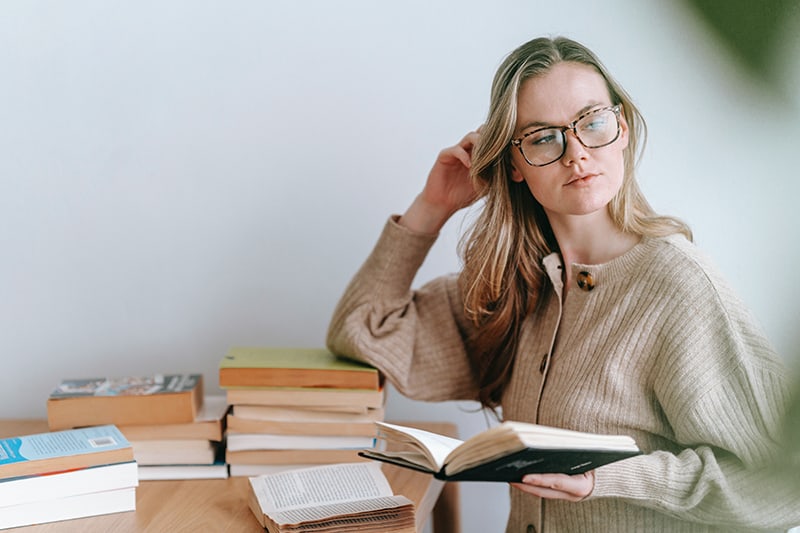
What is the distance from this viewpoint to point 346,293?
5.03 ft

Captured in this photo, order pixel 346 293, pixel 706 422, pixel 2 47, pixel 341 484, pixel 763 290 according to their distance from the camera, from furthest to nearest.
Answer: pixel 2 47
pixel 346 293
pixel 763 290
pixel 341 484
pixel 706 422

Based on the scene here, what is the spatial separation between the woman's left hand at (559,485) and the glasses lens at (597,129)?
470 millimetres

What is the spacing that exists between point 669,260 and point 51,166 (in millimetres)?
1222

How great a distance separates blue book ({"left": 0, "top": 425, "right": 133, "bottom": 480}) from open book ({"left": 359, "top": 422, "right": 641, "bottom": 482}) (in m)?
0.47

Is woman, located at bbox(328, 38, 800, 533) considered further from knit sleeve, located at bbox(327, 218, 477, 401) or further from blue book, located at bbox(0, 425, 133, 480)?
blue book, located at bbox(0, 425, 133, 480)

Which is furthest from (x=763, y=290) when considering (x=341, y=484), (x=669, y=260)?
(x=341, y=484)

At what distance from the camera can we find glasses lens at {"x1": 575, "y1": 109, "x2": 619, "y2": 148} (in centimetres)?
121

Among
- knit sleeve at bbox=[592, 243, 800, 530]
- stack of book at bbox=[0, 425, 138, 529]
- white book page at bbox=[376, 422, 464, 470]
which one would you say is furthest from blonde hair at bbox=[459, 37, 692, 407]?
stack of book at bbox=[0, 425, 138, 529]

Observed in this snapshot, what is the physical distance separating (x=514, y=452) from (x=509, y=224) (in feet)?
1.98

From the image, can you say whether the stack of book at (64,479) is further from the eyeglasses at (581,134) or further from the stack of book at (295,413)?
the eyeglasses at (581,134)

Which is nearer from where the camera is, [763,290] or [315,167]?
[763,290]

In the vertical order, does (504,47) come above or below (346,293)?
above

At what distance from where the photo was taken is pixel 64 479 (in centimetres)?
119

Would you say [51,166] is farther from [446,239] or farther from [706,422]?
[706,422]
